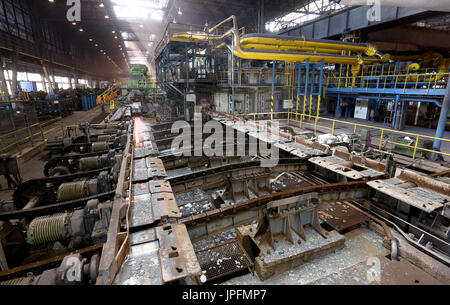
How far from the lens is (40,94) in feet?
56.7

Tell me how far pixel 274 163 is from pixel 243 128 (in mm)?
2933

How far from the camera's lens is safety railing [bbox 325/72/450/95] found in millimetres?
12039

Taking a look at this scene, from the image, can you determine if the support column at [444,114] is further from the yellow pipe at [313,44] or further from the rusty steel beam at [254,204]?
the yellow pipe at [313,44]

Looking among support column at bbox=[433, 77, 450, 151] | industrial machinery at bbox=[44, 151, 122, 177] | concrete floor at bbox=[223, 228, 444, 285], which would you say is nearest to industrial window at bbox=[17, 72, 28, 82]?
industrial machinery at bbox=[44, 151, 122, 177]

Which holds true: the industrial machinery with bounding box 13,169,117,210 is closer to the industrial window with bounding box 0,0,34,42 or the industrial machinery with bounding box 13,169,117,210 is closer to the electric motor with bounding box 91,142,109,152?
the electric motor with bounding box 91,142,109,152

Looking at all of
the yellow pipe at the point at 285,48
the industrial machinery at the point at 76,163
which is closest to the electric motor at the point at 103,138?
the industrial machinery at the point at 76,163

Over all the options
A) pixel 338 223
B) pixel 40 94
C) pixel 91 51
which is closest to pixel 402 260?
pixel 338 223

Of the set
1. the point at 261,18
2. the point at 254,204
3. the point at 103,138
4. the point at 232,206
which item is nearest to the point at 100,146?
the point at 103,138

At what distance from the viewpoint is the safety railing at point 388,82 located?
12039mm

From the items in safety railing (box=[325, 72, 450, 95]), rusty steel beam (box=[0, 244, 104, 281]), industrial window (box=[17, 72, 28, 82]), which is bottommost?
rusty steel beam (box=[0, 244, 104, 281])

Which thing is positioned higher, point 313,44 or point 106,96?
point 313,44

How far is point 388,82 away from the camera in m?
15.8

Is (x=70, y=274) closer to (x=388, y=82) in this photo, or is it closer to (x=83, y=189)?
(x=83, y=189)

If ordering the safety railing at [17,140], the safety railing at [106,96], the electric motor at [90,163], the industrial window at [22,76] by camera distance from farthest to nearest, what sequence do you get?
the safety railing at [106,96], the industrial window at [22,76], the safety railing at [17,140], the electric motor at [90,163]
